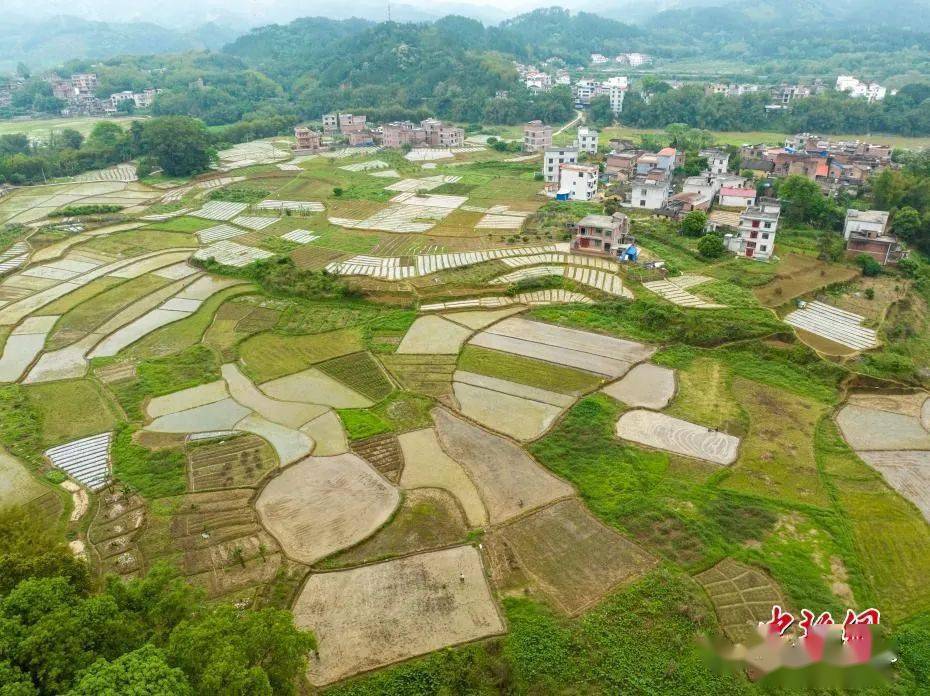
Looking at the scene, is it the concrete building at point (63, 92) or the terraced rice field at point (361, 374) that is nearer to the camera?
the terraced rice field at point (361, 374)

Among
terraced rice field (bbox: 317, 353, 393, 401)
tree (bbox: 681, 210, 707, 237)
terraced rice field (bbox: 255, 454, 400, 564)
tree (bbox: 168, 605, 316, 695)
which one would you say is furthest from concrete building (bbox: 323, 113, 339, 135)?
tree (bbox: 168, 605, 316, 695)

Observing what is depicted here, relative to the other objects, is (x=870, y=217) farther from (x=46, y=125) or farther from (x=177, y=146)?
(x=46, y=125)

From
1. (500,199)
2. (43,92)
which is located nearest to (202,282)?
(500,199)

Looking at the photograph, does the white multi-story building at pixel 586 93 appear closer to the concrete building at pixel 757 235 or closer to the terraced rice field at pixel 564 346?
the concrete building at pixel 757 235

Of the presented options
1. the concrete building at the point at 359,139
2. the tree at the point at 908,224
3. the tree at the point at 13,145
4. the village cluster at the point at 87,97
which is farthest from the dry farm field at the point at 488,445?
the village cluster at the point at 87,97

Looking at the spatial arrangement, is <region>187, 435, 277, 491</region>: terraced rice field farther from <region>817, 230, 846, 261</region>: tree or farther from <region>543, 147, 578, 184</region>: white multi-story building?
<region>543, 147, 578, 184</region>: white multi-story building

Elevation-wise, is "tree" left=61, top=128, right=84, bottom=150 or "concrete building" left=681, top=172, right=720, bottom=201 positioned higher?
"tree" left=61, top=128, right=84, bottom=150
